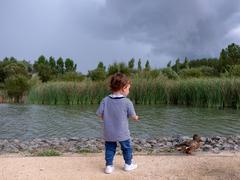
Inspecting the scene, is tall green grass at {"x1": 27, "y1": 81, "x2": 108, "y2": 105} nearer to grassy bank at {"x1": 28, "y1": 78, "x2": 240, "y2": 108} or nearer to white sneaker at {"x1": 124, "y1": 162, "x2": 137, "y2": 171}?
grassy bank at {"x1": 28, "y1": 78, "x2": 240, "y2": 108}

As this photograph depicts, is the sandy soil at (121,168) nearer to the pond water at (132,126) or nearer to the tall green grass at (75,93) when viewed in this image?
the pond water at (132,126)

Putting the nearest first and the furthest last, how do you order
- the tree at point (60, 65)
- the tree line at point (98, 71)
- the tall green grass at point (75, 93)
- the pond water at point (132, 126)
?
the pond water at point (132, 126) → the tall green grass at point (75, 93) → the tree line at point (98, 71) → the tree at point (60, 65)

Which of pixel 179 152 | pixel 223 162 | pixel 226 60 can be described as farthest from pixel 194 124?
pixel 226 60

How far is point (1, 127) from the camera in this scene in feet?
45.5

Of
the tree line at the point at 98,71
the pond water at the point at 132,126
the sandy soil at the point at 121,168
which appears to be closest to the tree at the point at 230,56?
the tree line at the point at 98,71

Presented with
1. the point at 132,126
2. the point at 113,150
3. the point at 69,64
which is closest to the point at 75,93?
the point at 132,126

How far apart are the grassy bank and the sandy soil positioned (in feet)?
54.1

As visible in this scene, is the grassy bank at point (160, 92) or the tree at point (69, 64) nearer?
the grassy bank at point (160, 92)

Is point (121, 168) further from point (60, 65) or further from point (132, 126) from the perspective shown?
point (60, 65)

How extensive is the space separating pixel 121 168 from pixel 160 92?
19.8 m

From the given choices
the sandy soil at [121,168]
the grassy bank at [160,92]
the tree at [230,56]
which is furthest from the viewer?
the tree at [230,56]

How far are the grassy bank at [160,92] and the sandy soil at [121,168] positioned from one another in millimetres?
16493

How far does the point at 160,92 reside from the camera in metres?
25.0

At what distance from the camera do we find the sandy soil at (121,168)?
4.95 meters
